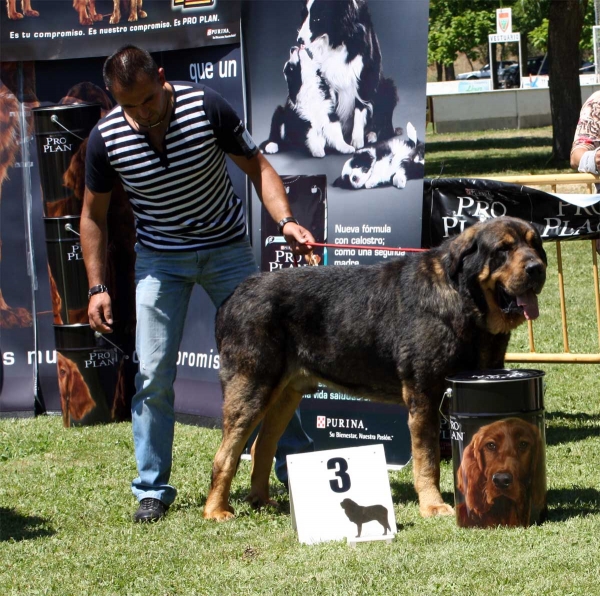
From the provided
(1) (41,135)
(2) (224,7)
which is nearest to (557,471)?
(2) (224,7)

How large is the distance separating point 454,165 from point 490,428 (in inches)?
846

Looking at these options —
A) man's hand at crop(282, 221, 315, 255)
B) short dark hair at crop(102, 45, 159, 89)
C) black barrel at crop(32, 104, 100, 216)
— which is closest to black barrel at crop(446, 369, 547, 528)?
man's hand at crop(282, 221, 315, 255)

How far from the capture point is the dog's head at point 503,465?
4680 millimetres

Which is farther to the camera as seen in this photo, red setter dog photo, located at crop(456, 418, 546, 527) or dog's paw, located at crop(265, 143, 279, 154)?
dog's paw, located at crop(265, 143, 279, 154)

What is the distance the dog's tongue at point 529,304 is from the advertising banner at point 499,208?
88.2 inches

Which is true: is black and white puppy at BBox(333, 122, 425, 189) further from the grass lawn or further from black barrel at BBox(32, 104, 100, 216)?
black barrel at BBox(32, 104, 100, 216)

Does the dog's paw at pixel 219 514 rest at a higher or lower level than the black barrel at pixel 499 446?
lower

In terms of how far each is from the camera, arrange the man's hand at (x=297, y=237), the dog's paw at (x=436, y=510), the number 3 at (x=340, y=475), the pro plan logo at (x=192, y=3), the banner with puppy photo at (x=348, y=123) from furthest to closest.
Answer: the pro plan logo at (x=192, y=3) → the banner with puppy photo at (x=348, y=123) → the man's hand at (x=297, y=237) → the dog's paw at (x=436, y=510) → the number 3 at (x=340, y=475)

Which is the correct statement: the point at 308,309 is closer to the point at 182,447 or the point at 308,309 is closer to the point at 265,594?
the point at 265,594

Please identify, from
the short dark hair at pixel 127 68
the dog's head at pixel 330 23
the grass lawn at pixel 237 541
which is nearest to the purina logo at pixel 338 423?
the grass lawn at pixel 237 541

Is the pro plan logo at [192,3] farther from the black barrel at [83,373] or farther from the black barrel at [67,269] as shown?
the black barrel at [83,373]

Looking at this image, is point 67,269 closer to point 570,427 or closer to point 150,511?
point 150,511

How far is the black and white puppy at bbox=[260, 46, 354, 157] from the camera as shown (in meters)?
6.26

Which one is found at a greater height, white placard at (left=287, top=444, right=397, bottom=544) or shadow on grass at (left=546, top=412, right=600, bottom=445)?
white placard at (left=287, top=444, right=397, bottom=544)
